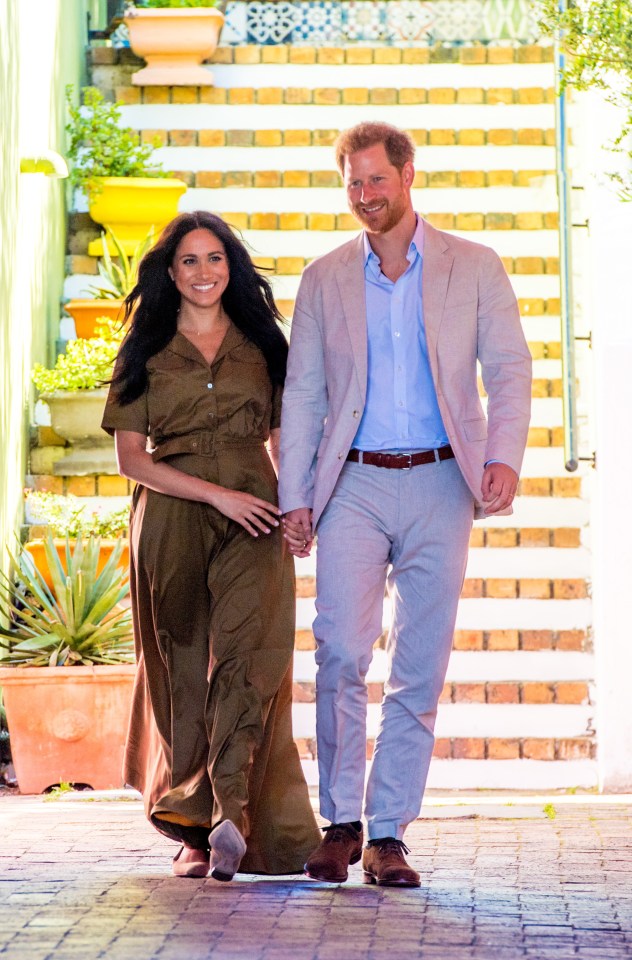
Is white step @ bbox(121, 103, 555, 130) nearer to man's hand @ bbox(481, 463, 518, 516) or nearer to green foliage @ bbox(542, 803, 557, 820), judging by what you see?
green foliage @ bbox(542, 803, 557, 820)

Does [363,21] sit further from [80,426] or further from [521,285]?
[80,426]

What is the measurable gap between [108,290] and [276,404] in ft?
A: 13.6

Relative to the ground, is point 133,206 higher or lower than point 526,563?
higher

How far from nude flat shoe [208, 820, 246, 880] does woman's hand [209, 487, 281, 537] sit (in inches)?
29.6

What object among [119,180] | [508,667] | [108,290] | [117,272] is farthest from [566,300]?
[119,180]

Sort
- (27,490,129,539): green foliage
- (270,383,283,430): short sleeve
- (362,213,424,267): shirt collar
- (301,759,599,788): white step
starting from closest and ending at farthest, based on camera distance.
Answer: (362,213,424,267): shirt collar → (270,383,283,430): short sleeve → (301,759,599,788): white step → (27,490,129,539): green foliage

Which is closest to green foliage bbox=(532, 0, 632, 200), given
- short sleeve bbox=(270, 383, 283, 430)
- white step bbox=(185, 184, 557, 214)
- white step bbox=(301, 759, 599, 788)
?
short sleeve bbox=(270, 383, 283, 430)

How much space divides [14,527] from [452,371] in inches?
144

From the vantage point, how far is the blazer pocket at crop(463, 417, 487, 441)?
13.7ft

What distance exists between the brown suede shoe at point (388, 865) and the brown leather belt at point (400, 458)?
0.91m

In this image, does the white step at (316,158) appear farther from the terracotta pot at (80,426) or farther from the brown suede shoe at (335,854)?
the brown suede shoe at (335,854)

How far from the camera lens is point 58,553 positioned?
7055 mm

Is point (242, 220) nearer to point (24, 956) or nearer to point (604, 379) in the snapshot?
point (604, 379)

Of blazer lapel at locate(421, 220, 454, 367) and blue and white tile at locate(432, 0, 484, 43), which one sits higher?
blue and white tile at locate(432, 0, 484, 43)
